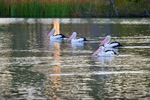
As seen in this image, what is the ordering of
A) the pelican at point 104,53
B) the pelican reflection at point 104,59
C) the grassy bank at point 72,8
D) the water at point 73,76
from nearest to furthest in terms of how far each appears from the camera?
the water at point 73,76 → the pelican reflection at point 104,59 → the pelican at point 104,53 → the grassy bank at point 72,8

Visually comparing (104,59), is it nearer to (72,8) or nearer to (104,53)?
(104,53)

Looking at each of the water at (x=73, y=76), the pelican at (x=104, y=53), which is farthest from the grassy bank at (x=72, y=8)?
the pelican at (x=104, y=53)

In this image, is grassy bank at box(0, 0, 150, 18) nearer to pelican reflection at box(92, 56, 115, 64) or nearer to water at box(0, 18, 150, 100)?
water at box(0, 18, 150, 100)

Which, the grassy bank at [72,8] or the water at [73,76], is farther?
the grassy bank at [72,8]

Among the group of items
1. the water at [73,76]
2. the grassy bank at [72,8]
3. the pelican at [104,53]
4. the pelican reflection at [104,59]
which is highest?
the grassy bank at [72,8]

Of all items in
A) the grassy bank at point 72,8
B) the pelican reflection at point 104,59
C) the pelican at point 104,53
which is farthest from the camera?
the grassy bank at point 72,8

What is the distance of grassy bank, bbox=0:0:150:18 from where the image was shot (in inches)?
2325

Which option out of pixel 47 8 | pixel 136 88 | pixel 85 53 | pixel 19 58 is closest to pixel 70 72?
pixel 136 88

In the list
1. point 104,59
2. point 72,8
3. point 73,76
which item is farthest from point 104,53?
point 72,8

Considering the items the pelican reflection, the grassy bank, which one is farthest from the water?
the grassy bank

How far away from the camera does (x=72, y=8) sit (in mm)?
60219

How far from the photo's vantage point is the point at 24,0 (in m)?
60.8

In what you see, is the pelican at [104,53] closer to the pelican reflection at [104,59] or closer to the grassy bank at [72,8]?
the pelican reflection at [104,59]

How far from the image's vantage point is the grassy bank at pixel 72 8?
5906cm
